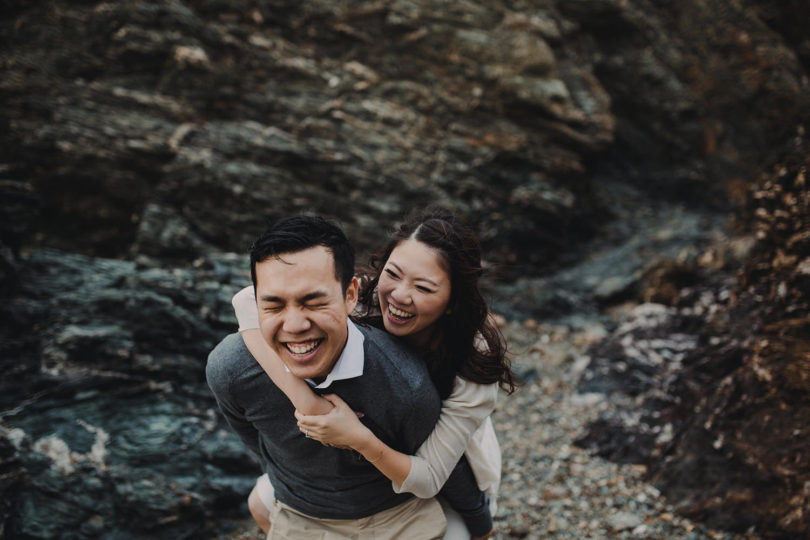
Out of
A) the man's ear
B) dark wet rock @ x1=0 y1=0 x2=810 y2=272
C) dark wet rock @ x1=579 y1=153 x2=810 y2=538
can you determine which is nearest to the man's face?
the man's ear

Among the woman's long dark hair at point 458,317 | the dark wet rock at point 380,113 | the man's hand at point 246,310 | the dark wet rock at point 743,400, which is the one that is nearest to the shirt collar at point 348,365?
the man's hand at point 246,310

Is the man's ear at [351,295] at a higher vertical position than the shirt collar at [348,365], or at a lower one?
higher

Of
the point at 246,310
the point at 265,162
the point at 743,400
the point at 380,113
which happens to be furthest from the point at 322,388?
the point at 380,113

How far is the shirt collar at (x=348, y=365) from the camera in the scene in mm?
2395

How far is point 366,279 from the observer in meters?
3.57

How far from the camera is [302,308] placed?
7.34ft

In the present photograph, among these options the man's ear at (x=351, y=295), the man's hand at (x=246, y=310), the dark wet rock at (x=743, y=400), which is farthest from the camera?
the dark wet rock at (x=743, y=400)

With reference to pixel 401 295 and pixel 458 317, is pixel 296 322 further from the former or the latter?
pixel 458 317

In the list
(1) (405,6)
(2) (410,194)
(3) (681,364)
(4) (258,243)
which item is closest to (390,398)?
(4) (258,243)

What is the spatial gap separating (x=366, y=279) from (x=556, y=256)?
7922 millimetres

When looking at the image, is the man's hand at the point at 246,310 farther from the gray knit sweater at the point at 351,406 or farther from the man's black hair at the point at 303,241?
the man's black hair at the point at 303,241

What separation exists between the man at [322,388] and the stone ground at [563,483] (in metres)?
2.24

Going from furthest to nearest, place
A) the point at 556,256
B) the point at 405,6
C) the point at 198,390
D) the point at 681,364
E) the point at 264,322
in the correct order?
the point at 556,256 < the point at 405,6 < the point at 681,364 < the point at 198,390 < the point at 264,322

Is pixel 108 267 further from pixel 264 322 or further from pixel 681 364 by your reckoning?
pixel 681 364
